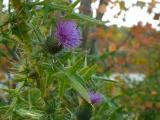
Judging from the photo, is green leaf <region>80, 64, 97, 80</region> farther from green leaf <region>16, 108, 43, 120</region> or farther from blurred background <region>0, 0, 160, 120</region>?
blurred background <region>0, 0, 160, 120</region>

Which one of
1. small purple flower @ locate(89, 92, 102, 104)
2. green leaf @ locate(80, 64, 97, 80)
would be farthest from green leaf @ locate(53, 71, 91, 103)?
small purple flower @ locate(89, 92, 102, 104)

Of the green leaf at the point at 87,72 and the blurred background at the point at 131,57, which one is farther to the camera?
the blurred background at the point at 131,57

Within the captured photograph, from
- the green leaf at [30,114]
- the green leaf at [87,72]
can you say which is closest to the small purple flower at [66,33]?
the green leaf at [87,72]

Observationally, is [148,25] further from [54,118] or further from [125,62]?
[54,118]

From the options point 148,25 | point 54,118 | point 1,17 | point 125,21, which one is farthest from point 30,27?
point 148,25

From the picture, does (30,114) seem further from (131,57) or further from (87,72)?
(131,57)

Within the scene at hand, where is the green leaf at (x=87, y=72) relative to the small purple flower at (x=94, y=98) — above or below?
above

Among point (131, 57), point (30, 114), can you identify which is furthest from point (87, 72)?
point (131, 57)

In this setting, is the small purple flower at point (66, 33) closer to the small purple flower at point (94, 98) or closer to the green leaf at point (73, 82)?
the green leaf at point (73, 82)
